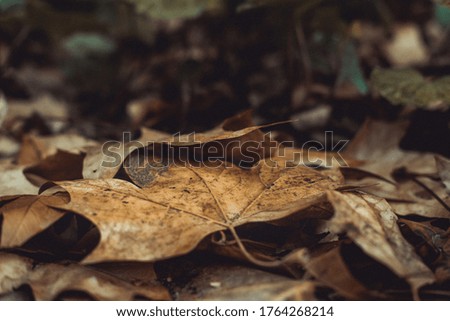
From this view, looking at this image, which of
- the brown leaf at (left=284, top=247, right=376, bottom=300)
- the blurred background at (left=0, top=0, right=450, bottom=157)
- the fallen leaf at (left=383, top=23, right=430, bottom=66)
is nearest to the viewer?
the brown leaf at (left=284, top=247, right=376, bottom=300)

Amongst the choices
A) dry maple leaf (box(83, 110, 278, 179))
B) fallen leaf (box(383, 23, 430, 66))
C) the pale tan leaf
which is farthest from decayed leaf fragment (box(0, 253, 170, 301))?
fallen leaf (box(383, 23, 430, 66))

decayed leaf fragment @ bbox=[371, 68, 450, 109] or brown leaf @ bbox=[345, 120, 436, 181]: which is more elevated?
decayed leaf fragment @ bbox=[371, 68, 450, 109]

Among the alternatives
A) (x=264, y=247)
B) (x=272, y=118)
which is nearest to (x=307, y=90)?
(x=272, y=118)

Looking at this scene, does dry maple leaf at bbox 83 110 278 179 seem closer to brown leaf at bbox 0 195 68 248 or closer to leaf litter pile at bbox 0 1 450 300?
leaf litter pile at bbox 0 1 450 300

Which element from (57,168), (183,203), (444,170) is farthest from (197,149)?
(444,170)

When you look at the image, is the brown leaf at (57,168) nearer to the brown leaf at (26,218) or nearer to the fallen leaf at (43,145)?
the fallen leaf at (43,145)

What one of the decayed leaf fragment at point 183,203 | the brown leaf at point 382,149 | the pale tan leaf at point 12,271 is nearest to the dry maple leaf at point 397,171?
the brown leaf at point 382,149
